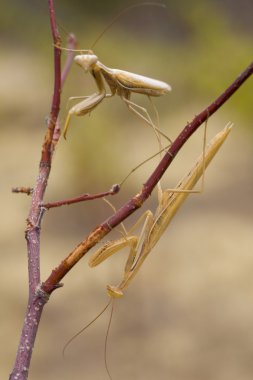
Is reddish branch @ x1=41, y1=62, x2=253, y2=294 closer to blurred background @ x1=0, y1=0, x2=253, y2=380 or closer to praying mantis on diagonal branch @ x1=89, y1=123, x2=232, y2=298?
praying mantis on diagonal branch @ x1=89, y1=123, x2=232, y2=298

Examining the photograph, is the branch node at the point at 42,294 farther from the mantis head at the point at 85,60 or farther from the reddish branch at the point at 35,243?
the mantis head at the point at 85,60

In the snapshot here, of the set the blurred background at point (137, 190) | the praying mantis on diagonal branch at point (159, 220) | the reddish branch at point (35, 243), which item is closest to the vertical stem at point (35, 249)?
the reddish branch at point (35, 243)

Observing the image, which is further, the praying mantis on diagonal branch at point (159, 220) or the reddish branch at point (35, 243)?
the praying mantis on diagonal branch at point (159, 220)

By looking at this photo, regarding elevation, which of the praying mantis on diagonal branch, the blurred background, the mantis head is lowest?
the blurred background

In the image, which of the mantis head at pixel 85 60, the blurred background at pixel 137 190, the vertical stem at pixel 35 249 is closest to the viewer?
the vertical stem at pixel 35 249

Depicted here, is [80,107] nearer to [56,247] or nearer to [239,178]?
[56,247]

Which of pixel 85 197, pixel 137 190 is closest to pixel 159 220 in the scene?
pixel 85 197

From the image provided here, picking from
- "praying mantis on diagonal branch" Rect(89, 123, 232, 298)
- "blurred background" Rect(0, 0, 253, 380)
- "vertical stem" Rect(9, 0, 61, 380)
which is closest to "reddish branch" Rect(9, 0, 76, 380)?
"vertical stem" Rect(9, 0, 61, 380)

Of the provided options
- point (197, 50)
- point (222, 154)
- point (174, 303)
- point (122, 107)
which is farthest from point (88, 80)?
point (174, 303)
